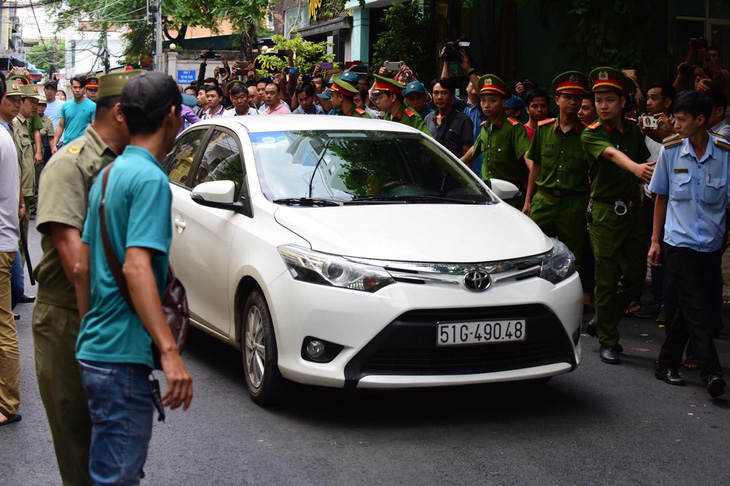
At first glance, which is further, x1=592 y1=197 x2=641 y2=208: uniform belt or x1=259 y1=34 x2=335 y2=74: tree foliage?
x1=259 y1=34 x2=335 y2=74: tree foliage

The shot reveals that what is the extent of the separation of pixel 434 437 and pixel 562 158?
3355 millimetres

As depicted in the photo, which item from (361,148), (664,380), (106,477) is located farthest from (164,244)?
(664,380)

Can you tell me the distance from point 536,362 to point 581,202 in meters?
2.72

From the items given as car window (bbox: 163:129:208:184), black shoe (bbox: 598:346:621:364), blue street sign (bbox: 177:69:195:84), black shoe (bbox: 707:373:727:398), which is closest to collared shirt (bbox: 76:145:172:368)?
black shoe (bbox: 707:373:727:398)

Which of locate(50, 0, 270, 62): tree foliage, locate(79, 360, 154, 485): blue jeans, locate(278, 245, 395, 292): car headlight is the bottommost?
locate(79, 360, 154, 485): blue jeans

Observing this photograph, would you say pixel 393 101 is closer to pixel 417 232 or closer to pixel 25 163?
pixel 25 163

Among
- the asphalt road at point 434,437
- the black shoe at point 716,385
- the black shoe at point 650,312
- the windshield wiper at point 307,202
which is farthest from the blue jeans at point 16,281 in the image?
the black shoe at point 650,312

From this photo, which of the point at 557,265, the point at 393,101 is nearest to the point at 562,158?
the point at 557,265

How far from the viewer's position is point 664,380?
6.55m

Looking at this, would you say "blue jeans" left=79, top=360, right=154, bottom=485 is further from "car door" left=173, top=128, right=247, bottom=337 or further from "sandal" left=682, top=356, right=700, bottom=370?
"sandal" left=682, top=356, right=700, bottom=370

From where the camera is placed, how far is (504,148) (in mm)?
9023

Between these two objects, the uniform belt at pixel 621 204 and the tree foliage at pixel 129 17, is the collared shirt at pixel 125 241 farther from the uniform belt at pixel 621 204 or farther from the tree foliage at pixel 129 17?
the tree foliage at pixel 129 17

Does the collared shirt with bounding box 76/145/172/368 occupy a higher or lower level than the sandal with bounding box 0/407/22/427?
higher

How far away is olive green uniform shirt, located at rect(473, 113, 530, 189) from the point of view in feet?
29.5
